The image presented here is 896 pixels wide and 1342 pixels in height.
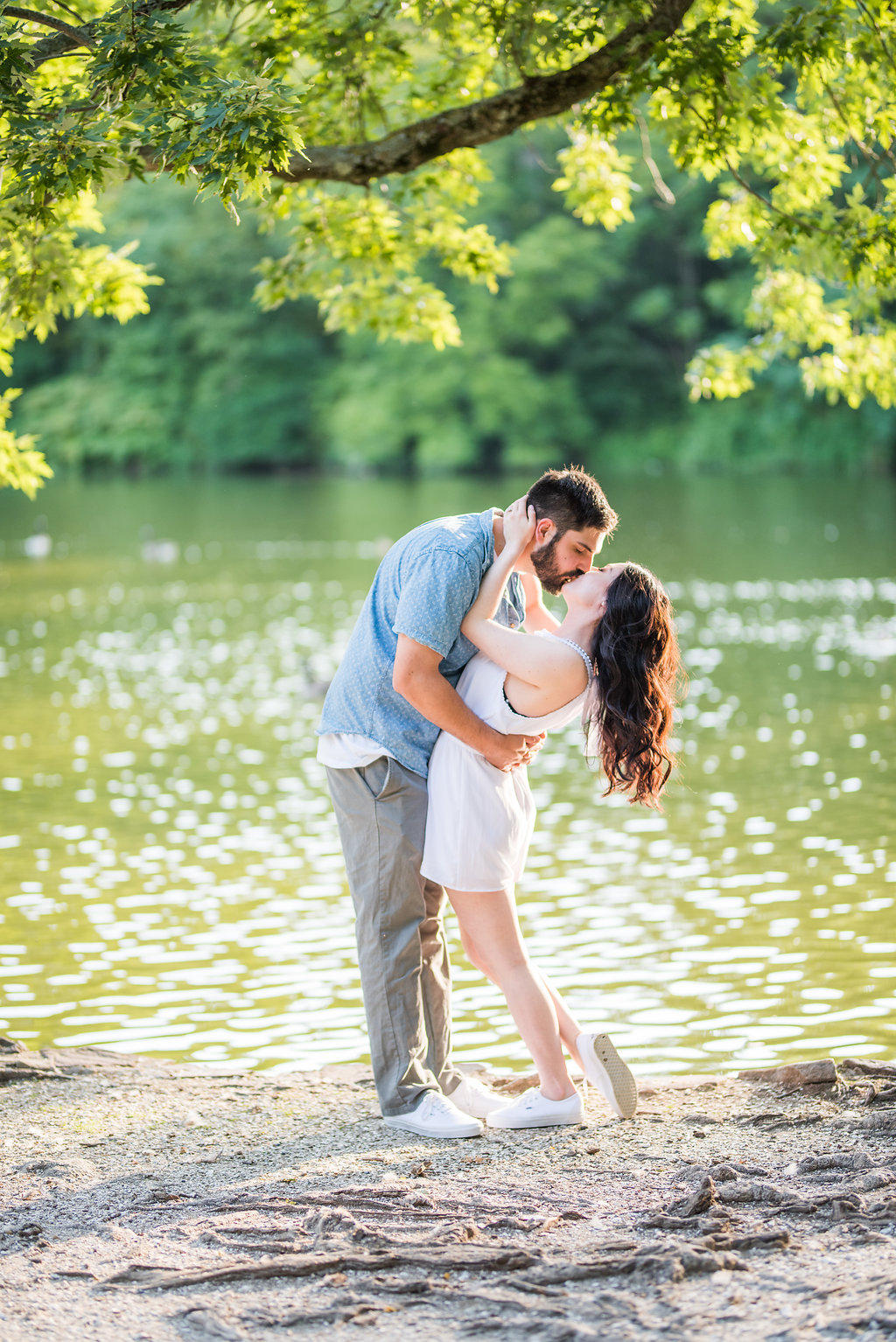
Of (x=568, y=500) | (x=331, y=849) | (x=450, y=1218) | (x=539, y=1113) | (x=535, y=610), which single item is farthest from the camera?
Result: (x=331, y=849)

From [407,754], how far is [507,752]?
0.98ft

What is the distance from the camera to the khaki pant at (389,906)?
14.3 ft

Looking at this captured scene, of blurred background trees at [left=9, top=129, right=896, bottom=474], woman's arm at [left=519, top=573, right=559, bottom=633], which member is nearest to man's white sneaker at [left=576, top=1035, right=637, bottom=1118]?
woman's arm at [left=519, top=573, right=559, bottom=633]

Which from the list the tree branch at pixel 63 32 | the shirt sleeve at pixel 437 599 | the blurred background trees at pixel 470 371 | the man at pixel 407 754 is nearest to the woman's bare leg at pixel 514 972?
the man at pixel 407 754

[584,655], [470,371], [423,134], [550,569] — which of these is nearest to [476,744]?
[584,655]

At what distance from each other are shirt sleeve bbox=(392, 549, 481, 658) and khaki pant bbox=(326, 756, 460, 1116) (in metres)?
0.47

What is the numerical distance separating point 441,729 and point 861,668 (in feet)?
34.1

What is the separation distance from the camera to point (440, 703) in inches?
164

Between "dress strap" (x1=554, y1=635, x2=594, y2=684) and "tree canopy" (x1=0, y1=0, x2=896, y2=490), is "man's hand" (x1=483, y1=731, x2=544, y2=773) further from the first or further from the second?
"tree canopy" (x1=0, y1=0, x2=896, y2=490)

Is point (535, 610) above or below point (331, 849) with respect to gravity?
above

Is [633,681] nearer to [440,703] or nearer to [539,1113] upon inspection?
[440,703]

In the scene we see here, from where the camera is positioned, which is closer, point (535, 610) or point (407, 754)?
point (407, 754)

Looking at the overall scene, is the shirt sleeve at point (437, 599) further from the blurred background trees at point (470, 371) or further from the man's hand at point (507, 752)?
the blurred background trees at point (470, 371)

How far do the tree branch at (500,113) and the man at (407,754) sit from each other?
2.01m
